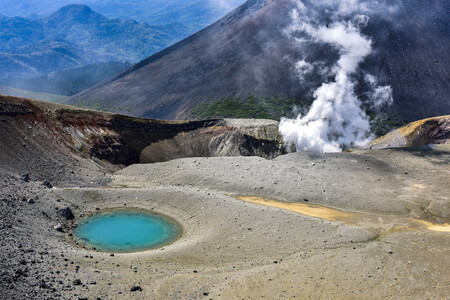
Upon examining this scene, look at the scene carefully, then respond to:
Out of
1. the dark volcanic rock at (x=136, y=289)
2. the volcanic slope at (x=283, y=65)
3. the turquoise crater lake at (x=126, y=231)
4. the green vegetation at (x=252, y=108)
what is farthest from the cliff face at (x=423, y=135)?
the dark volcanic rock at (x=136, y=289)

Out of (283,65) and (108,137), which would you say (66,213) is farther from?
(283,65)

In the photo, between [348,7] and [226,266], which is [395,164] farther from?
[348,7]

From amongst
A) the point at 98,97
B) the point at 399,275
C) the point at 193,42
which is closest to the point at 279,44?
the point at 193,42

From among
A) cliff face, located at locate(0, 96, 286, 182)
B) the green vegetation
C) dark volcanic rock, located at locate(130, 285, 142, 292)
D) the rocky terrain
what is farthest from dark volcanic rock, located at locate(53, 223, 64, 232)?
the green vegetation

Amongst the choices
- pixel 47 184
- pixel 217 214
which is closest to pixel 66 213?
pixel 47 184

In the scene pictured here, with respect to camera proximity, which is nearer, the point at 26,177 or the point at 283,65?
the point at 26,177

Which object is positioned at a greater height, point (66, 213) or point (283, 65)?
point (283, 65)
